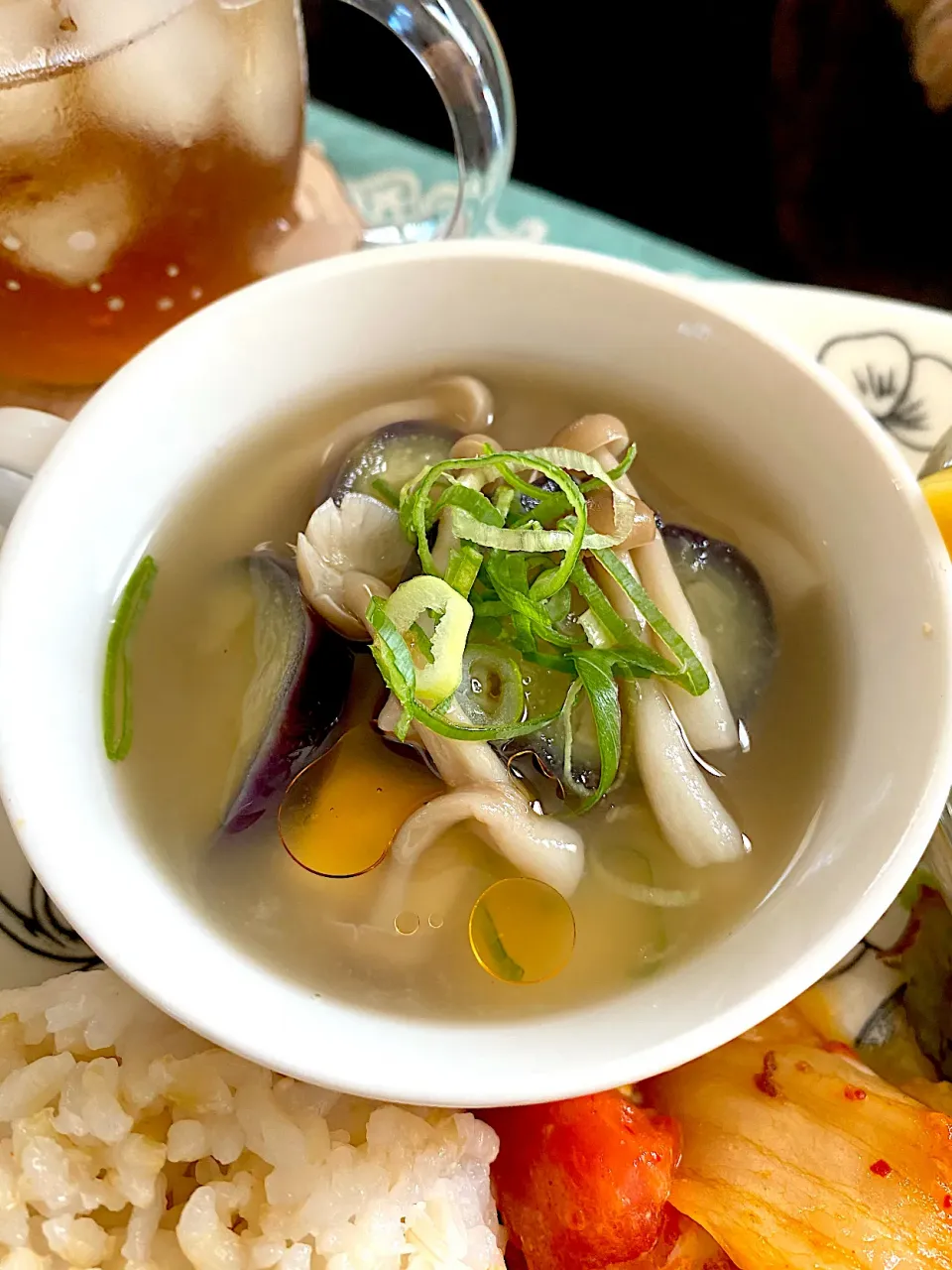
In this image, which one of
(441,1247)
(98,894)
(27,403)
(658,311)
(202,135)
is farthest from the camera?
(27,403)

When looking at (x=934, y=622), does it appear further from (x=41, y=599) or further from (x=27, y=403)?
(x=27, y=403)

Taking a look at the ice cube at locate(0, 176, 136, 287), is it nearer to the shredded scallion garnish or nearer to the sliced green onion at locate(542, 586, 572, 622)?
the shredded scallion garnish

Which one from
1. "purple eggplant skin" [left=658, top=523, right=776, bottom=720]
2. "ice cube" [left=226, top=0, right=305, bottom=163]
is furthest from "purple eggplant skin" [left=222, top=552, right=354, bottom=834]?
"ice cube" [left=226, top=0, right=305, bottom=163]

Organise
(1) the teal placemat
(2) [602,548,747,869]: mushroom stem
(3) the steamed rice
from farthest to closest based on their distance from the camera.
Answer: (1) the teal placemat → (2) [602,548,747,869]: mushroom stem → (3) the steamed rice

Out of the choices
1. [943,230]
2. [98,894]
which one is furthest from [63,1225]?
[943,230]

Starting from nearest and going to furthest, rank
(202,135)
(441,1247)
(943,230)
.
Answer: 1. (441,1247)
2. (202,135)
3. (943,230)

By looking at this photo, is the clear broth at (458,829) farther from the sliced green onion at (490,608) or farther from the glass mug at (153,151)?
the glass mug at (153,151)
